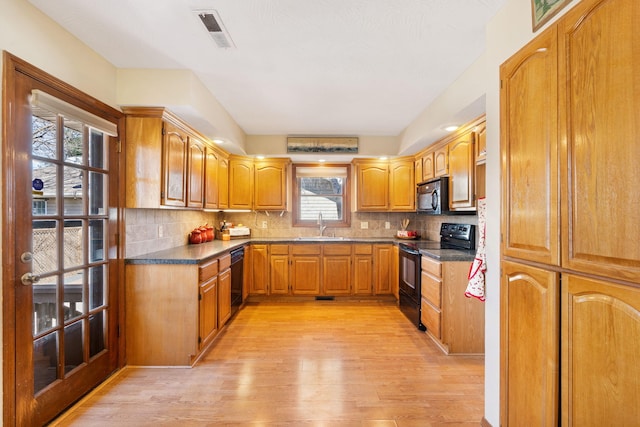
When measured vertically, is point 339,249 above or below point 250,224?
below

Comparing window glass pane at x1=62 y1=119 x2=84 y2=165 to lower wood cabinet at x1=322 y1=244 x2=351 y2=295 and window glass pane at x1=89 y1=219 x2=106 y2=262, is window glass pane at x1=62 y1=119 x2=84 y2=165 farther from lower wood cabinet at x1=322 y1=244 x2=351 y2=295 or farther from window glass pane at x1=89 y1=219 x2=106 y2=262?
lower wood cabinet at x1=322 y1=244 x2=351 y2=295

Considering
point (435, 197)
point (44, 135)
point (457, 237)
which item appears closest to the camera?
point (44, 135)

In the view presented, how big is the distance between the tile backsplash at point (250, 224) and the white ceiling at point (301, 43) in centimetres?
133

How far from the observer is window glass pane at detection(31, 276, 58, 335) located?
169 cm

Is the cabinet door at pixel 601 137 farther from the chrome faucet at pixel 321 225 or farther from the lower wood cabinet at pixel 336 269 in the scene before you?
the chrome faucet at pixel 321 225

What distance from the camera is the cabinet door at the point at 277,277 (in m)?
4.23

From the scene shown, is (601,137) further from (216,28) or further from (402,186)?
(402,186)

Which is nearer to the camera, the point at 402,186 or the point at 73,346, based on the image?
the point at 73,346

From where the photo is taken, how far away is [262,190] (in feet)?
14.7

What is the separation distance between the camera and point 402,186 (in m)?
4.39

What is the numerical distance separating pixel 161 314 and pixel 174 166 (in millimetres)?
1275

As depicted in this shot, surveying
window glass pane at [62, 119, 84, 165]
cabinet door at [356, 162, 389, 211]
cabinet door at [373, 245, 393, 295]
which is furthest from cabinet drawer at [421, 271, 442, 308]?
window glass pane at [62, 119, 84, 165]

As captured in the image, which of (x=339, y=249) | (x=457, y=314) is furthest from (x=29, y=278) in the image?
(x=339, y=249)

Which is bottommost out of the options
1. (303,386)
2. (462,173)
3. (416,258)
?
(303,386)
